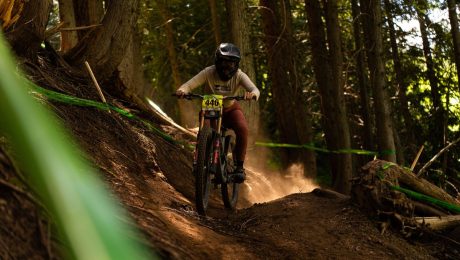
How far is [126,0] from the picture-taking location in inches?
310

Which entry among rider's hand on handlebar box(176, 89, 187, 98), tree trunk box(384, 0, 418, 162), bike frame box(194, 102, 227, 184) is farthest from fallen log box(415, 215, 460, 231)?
tree trunk box(384, 0, 418, 162)

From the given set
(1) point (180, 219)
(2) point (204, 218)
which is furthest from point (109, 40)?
(1) point (180, 219)

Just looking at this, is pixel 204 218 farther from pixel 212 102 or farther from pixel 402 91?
pixel 402 91

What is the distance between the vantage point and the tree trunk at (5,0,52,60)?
593 centimetres

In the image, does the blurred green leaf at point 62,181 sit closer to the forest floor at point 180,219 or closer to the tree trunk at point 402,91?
the forest floor at point 180,219

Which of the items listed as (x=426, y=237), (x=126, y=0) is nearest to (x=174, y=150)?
(x=126, y=0)

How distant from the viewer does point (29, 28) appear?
6051 millimetres

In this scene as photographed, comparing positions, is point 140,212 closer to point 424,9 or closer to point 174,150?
point 174,150

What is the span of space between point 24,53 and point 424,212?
4.92m

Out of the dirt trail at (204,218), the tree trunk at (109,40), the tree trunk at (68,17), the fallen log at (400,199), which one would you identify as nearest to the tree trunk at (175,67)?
the tree trunk at (68,17)

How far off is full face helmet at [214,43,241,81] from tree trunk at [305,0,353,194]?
5155 millimetres

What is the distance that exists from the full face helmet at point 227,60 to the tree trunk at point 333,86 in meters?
5.16

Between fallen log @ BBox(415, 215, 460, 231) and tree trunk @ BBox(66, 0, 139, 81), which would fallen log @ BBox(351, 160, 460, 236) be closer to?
fallen log @ BBox(415, 215, 460, 231)

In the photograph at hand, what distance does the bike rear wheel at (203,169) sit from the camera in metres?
5.57
